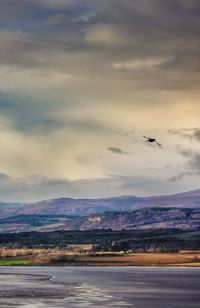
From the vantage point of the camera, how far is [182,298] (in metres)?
115

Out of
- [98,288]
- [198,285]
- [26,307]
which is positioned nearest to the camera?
[26,307]

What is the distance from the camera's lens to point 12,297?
A: 11444 cm

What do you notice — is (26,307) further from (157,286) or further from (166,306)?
(157,286)

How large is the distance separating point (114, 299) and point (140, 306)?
12082 millimetres

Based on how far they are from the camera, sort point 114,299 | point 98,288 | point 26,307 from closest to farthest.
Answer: point 26,307, point 114,299, point 98,288

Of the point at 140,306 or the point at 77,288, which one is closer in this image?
the point at 140,306

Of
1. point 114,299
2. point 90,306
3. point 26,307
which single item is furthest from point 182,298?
point 26,307

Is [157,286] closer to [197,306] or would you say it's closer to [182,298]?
[182,298]

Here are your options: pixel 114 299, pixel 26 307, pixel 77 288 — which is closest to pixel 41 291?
pixel 77 288

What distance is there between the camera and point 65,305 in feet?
329

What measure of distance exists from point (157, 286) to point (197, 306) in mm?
47527

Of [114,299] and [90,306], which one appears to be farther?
[114,299]

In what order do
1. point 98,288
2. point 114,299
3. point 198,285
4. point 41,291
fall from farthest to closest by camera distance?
point 198,285 → point 98,288 → point 41,291 → point 114,299

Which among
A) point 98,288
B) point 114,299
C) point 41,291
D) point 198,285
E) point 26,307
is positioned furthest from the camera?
point 198,285
